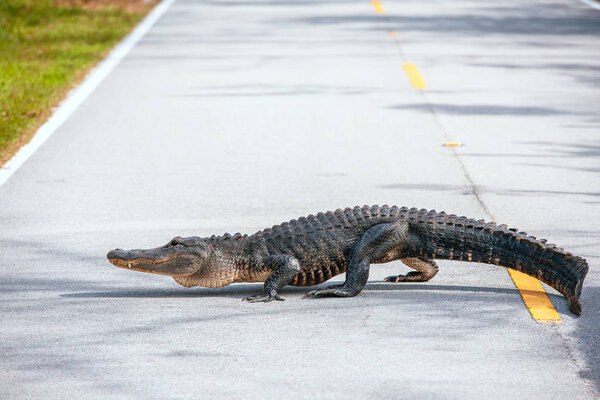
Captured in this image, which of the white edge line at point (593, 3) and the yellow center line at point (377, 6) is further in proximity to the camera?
the white edge line at point (593, 3)

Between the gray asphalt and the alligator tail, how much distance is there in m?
0.24

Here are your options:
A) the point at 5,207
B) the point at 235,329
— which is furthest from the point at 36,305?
the point at 5,207

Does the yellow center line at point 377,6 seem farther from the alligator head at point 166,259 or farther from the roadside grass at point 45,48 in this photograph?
the alligator head at point 166,259

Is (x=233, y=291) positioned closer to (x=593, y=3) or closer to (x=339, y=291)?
(x=339, y=291)

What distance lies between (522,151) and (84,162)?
438cm

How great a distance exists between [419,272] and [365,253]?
1.73ft

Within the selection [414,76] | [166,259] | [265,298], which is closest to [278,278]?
[265,298]

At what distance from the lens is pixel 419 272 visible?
708 cm

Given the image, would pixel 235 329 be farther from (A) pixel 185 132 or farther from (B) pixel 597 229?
(A) pixel 185 132

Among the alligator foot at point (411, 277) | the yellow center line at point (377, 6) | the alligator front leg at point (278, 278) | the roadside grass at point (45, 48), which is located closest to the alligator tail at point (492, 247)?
the alligator foot at point (411, 277)

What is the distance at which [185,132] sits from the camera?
1238 cm

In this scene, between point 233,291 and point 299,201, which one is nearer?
point 233,291

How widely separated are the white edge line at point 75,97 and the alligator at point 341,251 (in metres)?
3.74

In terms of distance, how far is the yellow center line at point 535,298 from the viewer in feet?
20.4
